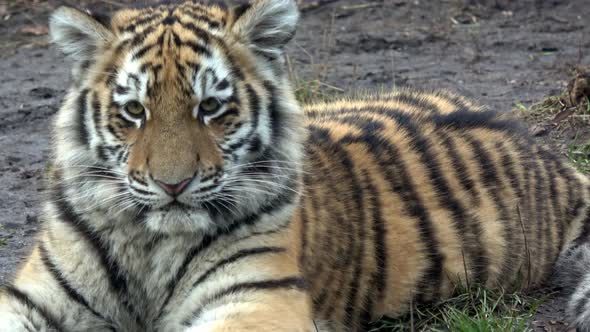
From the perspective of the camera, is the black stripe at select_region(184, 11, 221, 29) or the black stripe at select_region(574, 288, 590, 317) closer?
the black stripe at select_region(184, 11, 221, 29)

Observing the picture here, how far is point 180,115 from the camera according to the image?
128 inches

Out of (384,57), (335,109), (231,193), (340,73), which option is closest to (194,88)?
(231,193)

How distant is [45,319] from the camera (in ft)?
11.5

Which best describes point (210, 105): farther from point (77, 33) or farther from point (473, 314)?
point (473, 314)

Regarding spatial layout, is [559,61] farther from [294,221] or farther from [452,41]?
[294,221]

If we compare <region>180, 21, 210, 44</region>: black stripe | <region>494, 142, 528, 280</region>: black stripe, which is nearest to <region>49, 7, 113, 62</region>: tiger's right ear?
<region>180, 21, 210, 44</region>: black stripe

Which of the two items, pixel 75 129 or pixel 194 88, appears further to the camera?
pixel 75 129

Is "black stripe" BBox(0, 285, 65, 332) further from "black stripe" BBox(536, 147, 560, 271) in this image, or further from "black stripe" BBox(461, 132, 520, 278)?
"black stripe" BBox(536, 147, 560, 271)

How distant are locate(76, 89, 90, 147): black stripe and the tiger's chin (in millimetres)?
327

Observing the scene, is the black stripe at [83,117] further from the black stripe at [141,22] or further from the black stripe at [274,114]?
the black stripe at [274,114]

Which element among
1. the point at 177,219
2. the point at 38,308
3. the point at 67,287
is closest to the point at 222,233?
the point at 177,219

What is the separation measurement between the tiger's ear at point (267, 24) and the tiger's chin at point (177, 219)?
58cm

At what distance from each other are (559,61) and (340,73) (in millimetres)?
1442

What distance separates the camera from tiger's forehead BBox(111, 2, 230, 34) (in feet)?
11.5
